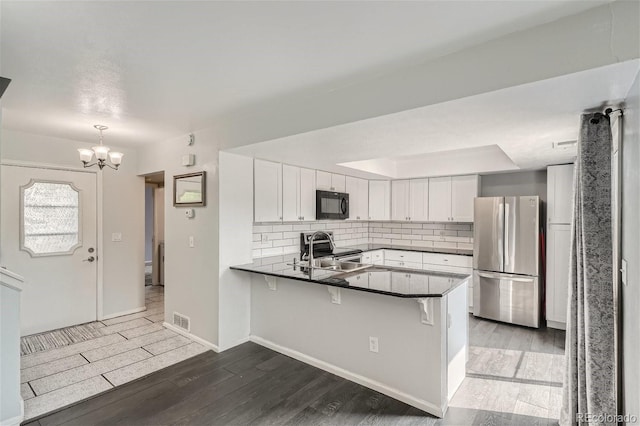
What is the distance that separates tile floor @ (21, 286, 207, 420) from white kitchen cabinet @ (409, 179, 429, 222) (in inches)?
150

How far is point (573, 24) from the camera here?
1525 mm

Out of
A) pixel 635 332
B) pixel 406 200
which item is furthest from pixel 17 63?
pixel 406 200

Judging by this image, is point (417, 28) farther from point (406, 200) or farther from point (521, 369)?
point (406, 200)

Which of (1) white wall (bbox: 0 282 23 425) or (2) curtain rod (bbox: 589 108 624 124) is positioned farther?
(1) white wall (bbox: 0 282 23 425)

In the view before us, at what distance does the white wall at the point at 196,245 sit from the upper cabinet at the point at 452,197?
3.50 m

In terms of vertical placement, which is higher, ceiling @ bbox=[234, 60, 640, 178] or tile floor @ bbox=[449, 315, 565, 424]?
ceiling @ bbox=[234, 60, 640, 178]

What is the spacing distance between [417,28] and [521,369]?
123 inches

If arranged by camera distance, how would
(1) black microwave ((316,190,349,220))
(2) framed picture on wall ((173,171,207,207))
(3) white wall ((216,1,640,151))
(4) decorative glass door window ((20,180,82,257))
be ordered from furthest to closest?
(1) black microwave ((316,190,349,220)) < (4) decorative glass door window ((20,180,82,257)) < (2) framed picture on wall ((173,171,207,207)) < (3) white wall ((216,1,640,151))

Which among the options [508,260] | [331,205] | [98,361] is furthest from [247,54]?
[508,260]

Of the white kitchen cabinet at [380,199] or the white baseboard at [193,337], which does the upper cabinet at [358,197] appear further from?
the white baseboard at [193,337]

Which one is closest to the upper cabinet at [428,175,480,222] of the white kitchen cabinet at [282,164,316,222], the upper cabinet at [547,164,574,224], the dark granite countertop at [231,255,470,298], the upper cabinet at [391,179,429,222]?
the upper cabinet at [391,179,429,222]

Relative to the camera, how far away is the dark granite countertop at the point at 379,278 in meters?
2.44

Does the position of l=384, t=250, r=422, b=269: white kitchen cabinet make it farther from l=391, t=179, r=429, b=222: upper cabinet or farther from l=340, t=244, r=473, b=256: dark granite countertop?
l=391, t=179, r=429, b=222: upper cabinet

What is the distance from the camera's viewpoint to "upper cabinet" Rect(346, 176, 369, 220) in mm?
5430
